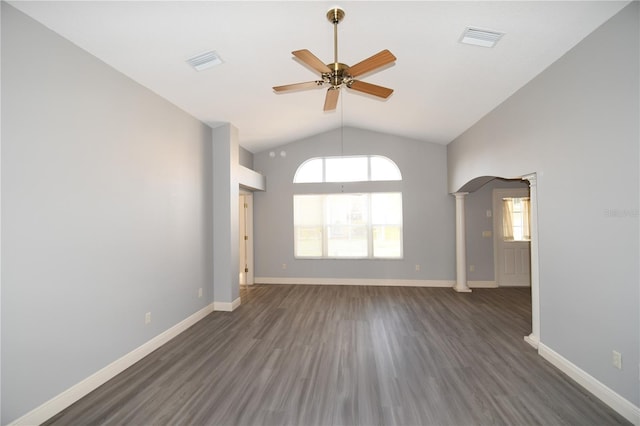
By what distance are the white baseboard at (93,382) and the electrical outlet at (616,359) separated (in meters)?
4.35

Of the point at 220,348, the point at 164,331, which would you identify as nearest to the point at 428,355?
the point at 220,348

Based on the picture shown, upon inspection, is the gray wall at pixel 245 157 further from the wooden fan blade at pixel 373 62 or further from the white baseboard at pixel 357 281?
the wooden fan blade at pixel 373 62

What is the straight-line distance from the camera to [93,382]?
247 cm

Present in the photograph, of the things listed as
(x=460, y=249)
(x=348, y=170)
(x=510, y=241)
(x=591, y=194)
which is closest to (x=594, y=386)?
(x=591, y=194)

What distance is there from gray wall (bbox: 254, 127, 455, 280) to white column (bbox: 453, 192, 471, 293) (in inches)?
11.0

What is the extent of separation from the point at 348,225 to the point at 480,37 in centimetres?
443

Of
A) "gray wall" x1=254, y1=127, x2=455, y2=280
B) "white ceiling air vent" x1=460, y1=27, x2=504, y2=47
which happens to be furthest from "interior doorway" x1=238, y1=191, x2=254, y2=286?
"white ceiling air vent" x1=460, y1=27, x2=504, y2=47

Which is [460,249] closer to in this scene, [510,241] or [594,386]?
[510,241]

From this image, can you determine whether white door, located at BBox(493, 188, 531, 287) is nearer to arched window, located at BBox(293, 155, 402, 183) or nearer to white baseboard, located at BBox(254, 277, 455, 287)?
white baseboard, located at BBox(254, 277, 455, 287)

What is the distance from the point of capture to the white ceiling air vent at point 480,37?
248cm

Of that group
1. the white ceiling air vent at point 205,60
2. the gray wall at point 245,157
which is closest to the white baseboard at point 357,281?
the gray wall at point 245,157

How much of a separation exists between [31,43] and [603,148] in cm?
452

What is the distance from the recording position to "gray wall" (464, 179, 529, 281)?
598 cm

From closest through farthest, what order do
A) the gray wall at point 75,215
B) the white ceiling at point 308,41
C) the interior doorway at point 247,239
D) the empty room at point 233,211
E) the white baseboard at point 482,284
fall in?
the gray wall at point 75,215, the empty room at point 233,211, the white ceiling at point 308,41, the white baseboard at point 482,284, the interior doorway at point 247,239
